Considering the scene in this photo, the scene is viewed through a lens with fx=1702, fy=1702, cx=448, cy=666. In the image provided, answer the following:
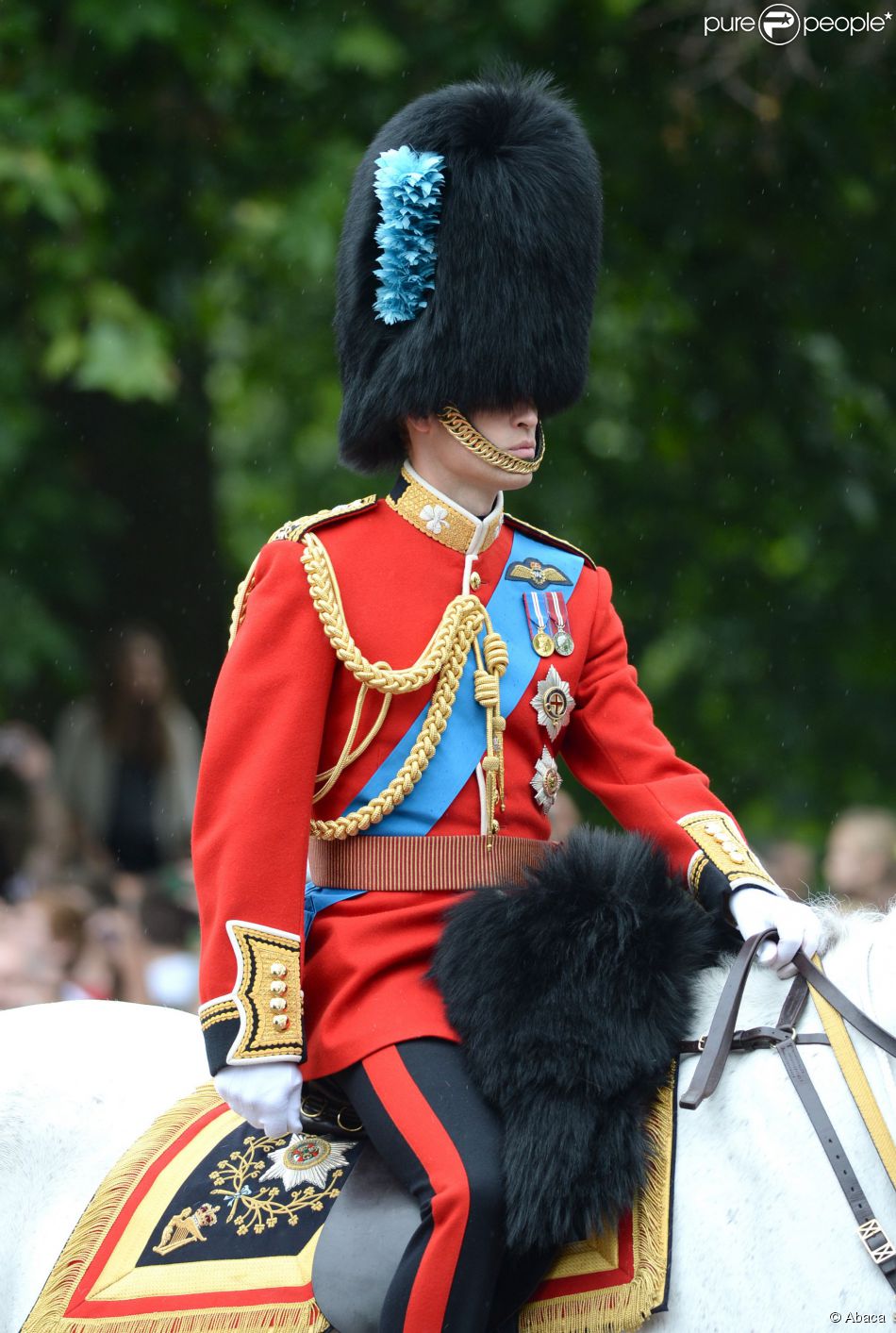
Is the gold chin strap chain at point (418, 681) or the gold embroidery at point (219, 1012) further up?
the gold chin strap chain at point (418, 681)

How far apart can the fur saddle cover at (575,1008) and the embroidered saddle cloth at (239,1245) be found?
47 millimetres

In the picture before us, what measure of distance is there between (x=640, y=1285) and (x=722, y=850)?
2.28ft

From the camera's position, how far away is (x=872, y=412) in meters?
7.74

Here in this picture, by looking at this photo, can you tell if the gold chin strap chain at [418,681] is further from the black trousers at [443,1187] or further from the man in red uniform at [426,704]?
the black trousers at [443,1187]

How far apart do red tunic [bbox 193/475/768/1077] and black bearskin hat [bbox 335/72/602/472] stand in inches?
8.8

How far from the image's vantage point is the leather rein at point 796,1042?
2383mm

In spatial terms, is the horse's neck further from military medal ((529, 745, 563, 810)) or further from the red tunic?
military medal ((529, 745, 563, 810))

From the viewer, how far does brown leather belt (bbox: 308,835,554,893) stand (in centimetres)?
274

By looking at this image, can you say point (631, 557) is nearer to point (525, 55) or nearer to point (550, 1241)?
point (525, 55)

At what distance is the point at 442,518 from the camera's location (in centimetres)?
286

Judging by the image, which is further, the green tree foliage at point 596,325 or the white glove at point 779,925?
the green tree foliage at point 596,325

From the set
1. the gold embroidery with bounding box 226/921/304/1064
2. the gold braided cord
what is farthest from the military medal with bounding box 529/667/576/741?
the gold embroidery with bounding box 226/921/304/1064

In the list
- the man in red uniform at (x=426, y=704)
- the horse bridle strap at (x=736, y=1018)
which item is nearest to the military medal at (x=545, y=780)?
the man in red uniform at (x=426, y=704)

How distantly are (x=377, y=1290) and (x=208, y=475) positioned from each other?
18.0 feet
